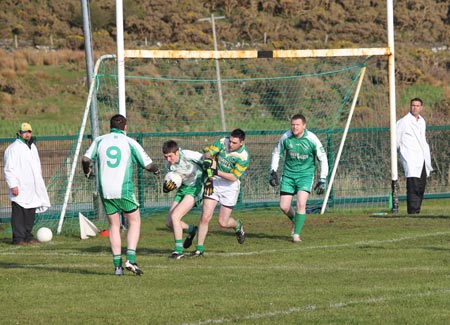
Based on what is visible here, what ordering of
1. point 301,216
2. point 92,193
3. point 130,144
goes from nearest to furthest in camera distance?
1. point 130,144
2. point 301,216
3. point 92,193

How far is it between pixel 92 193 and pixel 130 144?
25.3ft

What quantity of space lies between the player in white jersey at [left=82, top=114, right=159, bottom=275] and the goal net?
574 centimetres

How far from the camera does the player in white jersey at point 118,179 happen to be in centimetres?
1249

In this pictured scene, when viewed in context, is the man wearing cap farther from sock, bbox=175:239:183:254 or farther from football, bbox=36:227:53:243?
sock, bbox=175:239:183:254

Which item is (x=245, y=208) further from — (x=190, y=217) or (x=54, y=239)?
(x=54, y=239)

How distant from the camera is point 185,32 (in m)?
58.0

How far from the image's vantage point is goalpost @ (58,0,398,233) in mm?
19719

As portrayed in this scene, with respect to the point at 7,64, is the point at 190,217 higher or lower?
lower

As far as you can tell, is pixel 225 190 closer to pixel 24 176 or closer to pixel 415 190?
pixel 24 176

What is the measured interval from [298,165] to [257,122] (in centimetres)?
1295

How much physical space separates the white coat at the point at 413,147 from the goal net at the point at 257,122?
1322 millimetres

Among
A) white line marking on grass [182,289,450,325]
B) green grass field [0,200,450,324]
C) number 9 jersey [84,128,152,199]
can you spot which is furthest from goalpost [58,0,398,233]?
white line marking on grass [182,289,450,325]

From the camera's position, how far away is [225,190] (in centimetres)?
1509

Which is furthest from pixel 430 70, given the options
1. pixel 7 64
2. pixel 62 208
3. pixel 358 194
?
pixel 62 208
